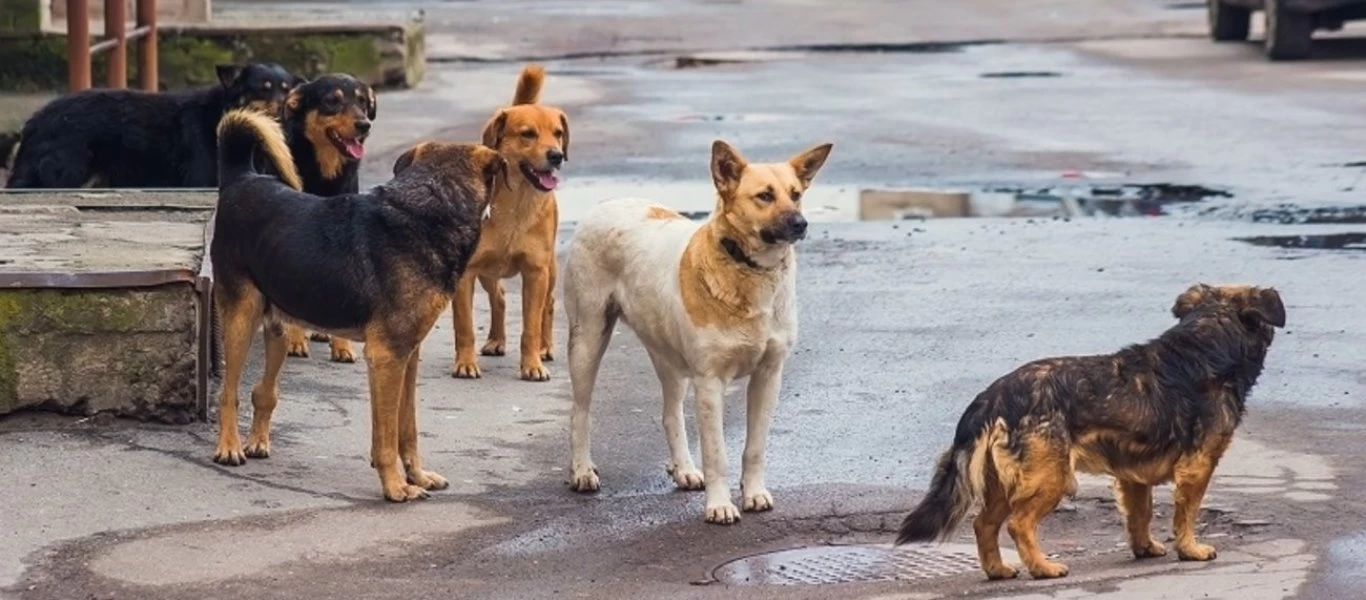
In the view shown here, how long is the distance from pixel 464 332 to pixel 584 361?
1.78 metres

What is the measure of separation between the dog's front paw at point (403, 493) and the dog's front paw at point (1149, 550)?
2.40 metres

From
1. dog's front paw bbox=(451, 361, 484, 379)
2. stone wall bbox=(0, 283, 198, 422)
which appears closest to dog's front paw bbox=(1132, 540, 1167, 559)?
stone wall bbox=(0, 283, 198, 422)

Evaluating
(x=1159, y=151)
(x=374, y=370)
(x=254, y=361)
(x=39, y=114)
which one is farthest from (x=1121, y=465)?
(x=1159, y=151)

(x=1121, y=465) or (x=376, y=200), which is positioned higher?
(x=376, y=200)

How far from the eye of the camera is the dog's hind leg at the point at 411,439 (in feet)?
26.9

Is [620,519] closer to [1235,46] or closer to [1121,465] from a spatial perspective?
[1121,465]

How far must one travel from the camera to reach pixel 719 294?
7.78m

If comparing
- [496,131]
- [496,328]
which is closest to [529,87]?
[496,131]

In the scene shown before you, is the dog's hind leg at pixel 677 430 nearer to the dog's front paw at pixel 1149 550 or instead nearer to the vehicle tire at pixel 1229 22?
the dog's front paw at pixel 1149 550

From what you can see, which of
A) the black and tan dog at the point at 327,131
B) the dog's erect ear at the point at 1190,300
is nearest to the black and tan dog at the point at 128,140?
the black and tan dog at the point at 327,131

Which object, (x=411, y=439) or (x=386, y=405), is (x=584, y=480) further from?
(x=386, y=405)

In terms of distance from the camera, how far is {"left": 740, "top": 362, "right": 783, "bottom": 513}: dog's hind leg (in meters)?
7.95

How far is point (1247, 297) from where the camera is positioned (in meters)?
7.18

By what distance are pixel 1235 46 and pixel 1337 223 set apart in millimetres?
12015
